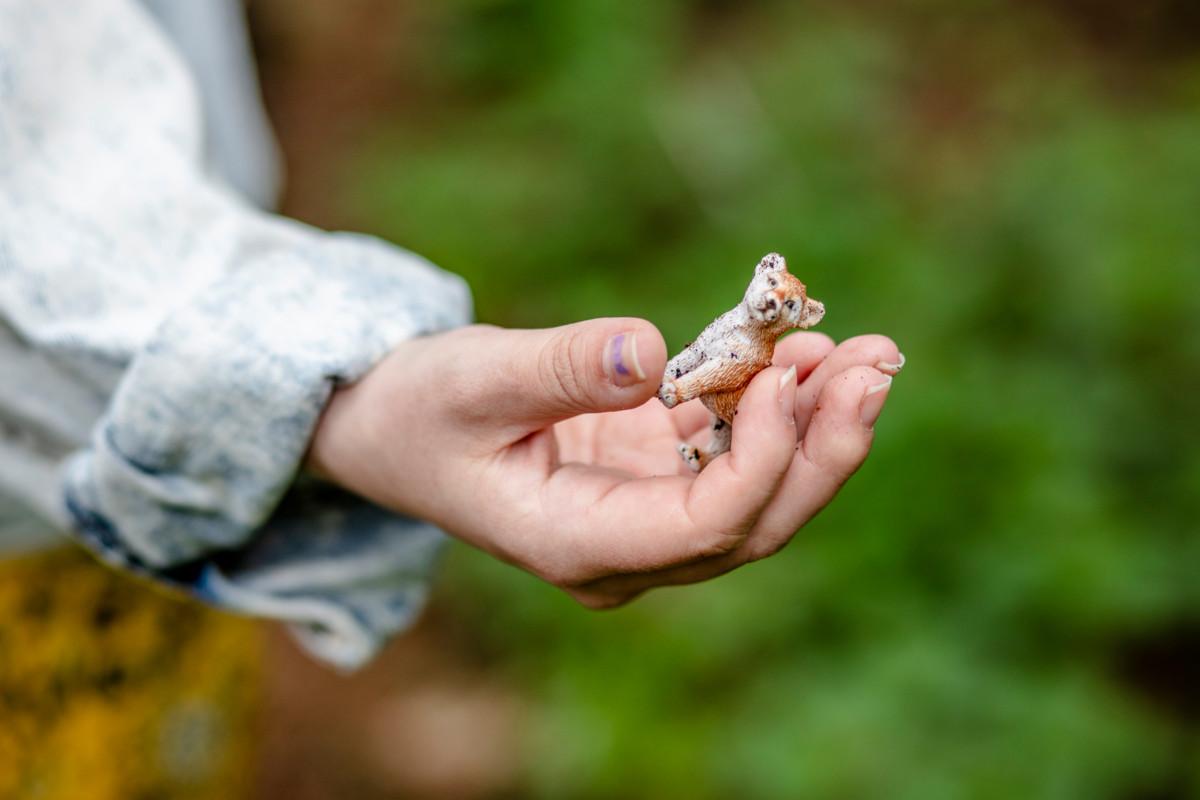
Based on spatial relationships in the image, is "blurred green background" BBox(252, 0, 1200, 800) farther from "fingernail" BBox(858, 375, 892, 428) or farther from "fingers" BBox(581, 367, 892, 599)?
"fingernail" BBox(858, 375, 892, 428)

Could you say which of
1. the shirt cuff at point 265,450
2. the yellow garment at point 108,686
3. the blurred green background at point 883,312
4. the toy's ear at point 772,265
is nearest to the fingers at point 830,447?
the toy's ear at point 772,265

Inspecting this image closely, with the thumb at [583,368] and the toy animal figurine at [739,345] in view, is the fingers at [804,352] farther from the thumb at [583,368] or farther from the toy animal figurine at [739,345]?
the thumb at [583,368]

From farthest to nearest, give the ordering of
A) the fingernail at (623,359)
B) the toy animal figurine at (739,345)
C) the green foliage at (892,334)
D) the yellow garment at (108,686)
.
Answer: the green foliage at (892,334), the yellow garment at (108,686), the toy animal figurine at (739,345), the fingernail at (623,359)

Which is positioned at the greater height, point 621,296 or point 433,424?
point 621,296

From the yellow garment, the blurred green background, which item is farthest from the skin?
the blurred green background

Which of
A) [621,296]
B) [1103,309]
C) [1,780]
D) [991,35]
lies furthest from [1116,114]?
[1,780]

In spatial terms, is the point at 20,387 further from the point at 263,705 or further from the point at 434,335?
the point at 263,705

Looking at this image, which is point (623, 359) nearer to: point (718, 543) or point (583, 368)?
point (583, 368)
